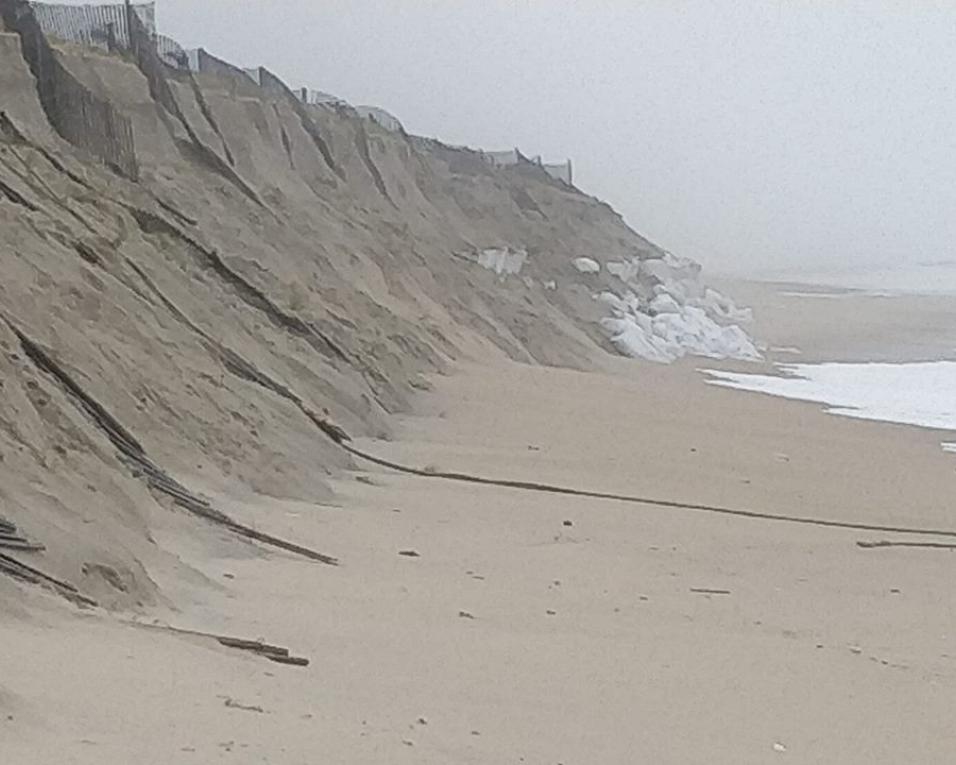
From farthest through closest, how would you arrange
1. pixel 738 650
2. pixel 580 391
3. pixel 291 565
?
pixel 580 391, pixel 291 565, pixel 738 650

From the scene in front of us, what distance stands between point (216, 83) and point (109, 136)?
952 centimetres

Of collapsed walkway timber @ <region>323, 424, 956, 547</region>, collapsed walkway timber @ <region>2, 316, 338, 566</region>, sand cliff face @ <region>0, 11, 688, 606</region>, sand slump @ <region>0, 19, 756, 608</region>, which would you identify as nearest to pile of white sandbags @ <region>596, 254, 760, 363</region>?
sand slump @ <region>0, 19, 756, 608</region>

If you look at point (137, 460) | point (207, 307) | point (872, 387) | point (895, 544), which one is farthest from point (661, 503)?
point (872, 387)

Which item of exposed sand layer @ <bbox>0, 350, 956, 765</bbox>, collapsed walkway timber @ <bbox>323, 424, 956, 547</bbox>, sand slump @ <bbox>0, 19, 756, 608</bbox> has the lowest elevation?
exposed sand layer @ <bbox>0, 350, 956, 765</bbox>

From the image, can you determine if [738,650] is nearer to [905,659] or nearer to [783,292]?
[905,659]

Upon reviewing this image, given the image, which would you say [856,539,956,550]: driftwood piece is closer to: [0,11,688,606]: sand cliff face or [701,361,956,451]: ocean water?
[0,11,688,606]: sand cliff face

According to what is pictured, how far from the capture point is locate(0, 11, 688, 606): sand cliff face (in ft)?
24.3

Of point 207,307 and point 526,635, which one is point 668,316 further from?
point 526,635

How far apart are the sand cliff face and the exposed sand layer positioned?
19.9 inches

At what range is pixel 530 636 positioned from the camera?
6629 millimetres

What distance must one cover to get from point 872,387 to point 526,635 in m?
16.3

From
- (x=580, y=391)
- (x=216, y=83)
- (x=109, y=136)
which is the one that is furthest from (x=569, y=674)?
(x=216, y=83)

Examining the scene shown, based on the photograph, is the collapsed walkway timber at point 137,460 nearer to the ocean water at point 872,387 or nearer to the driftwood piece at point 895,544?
the driftwood piece at point 895,544

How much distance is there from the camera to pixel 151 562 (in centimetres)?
676
